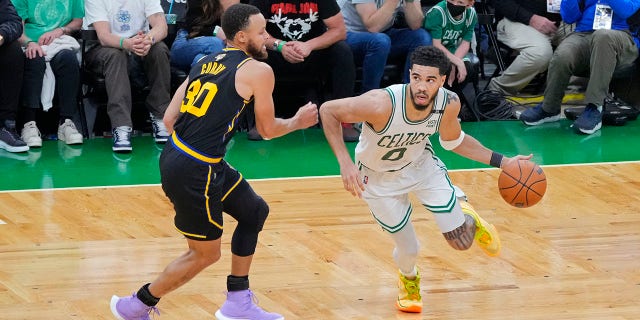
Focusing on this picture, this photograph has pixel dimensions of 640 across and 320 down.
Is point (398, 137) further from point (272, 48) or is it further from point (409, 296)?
point (272, 48)

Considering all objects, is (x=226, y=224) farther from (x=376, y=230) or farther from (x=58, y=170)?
(x=58, y=170)

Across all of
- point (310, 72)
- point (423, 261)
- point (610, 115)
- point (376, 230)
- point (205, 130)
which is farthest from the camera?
point (610, 115)

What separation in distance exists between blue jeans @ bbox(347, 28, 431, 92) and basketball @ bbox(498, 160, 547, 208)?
390 centimetres

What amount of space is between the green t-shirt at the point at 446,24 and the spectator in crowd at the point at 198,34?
1809 millimetres

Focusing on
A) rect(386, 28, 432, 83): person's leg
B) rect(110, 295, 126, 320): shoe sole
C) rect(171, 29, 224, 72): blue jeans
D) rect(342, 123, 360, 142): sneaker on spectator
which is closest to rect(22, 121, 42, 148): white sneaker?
rect(171, 29, 224, 72): blue jeans

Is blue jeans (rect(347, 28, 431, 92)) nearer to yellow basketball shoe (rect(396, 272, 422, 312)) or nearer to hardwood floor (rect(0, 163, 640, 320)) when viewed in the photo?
hardwood floor (rect(0, 163, 640, 320))

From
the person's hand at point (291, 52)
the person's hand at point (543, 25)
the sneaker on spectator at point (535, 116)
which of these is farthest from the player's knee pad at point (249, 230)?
the person's hand at point (543, 25)

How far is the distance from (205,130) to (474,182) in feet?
11.6

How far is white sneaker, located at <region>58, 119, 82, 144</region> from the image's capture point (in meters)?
8.99

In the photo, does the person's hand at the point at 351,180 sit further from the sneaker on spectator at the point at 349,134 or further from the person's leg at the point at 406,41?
the person's leg at the point at 406,41

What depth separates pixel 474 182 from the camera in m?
7.95

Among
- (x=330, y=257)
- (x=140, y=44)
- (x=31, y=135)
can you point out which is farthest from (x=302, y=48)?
(x=330, y=257)

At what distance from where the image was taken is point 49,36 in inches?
352

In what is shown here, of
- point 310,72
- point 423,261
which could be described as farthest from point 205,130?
point 310,72
